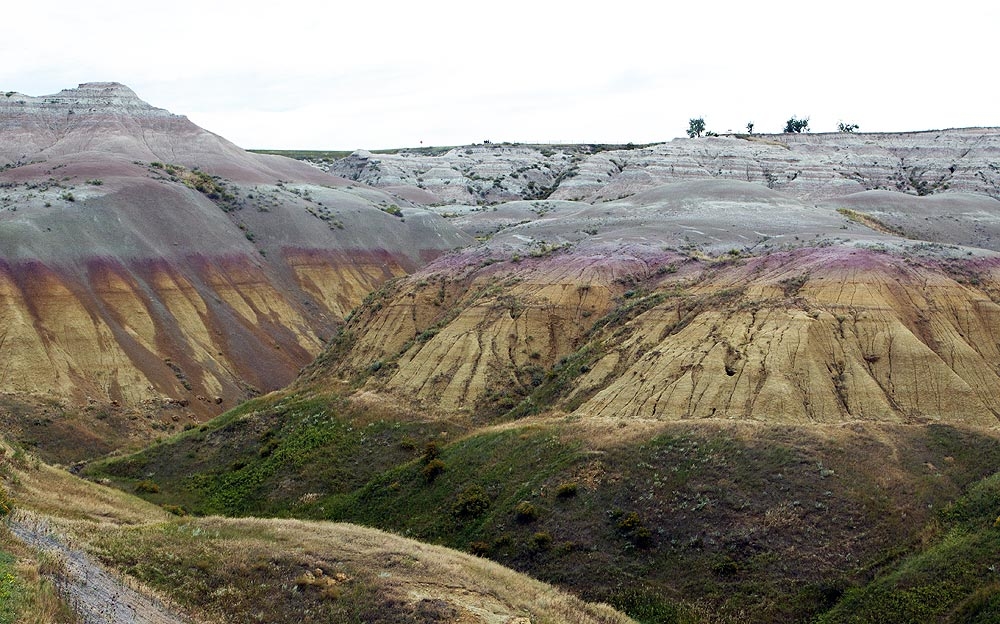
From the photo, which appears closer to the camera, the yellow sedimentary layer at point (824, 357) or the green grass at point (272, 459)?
the yellow sedimentary layer at point (824, 357)

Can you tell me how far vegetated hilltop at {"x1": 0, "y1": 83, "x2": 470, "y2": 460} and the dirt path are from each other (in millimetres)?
36198

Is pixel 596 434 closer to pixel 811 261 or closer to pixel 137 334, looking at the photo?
pixel 811 261

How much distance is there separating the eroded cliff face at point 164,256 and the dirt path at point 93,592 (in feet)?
137

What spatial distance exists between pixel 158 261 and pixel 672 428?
59765 millimetres

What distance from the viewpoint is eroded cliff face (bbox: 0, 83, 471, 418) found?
2613 inches

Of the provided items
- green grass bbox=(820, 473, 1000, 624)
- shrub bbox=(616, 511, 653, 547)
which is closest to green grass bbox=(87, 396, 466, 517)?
shrub bbox=(616, 511, 653, 547)

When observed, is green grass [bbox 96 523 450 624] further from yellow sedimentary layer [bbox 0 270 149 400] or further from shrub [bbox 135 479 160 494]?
yellow sedimentary layer [bbox 0 270 149 400]

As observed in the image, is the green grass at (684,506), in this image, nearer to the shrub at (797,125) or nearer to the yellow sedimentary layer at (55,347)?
the yellow sedimentary layer at (55,347)

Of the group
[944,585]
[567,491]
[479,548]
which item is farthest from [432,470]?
[944,585]

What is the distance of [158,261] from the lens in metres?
82.6

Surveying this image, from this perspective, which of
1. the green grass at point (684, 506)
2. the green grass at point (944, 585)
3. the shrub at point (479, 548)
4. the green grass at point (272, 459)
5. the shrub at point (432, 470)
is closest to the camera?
the green grass at point (944, 585)

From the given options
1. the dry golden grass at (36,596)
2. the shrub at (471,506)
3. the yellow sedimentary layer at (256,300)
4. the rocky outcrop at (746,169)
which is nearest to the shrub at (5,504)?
Answer: the dry golden grass at (36,596)

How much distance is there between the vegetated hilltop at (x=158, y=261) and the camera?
64.2 metres

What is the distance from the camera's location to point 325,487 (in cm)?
4466
